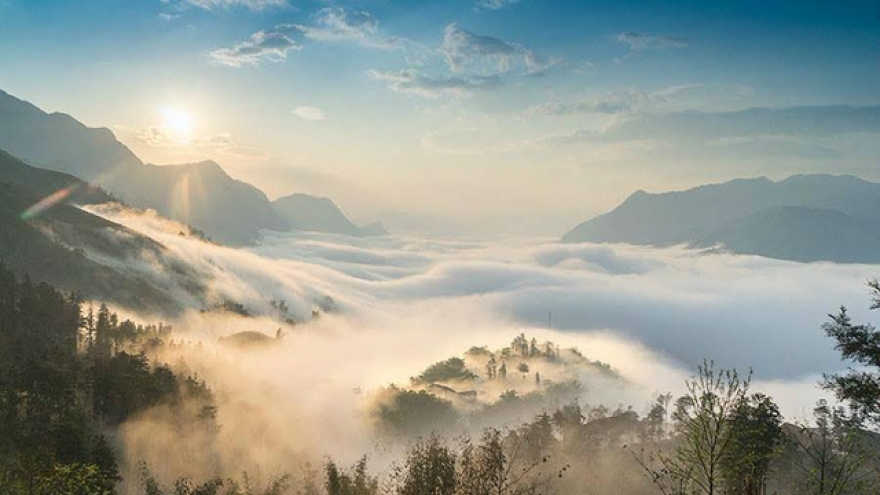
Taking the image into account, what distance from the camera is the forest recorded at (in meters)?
28.0

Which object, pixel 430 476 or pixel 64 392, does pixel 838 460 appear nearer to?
pixel 430 476

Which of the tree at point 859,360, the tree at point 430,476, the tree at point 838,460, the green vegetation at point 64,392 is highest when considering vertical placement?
the tree at point 859,360

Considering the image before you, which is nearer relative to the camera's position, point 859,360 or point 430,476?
point 859,360

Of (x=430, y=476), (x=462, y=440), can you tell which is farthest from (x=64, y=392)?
(x=430, y=476)

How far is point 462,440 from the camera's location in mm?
130250

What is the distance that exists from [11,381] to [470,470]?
92.5m

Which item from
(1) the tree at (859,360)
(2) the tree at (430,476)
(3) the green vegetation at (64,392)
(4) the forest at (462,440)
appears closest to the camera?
(1) the tree at (859,360)

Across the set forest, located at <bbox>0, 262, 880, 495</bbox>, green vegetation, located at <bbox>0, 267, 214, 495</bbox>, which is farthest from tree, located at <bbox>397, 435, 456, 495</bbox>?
green vegetation, located at <bbox>0, 267, 214, 495</bbox>

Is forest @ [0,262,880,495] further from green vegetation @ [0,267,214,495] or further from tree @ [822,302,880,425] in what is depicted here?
green vegetation @ [0,267,214,495]

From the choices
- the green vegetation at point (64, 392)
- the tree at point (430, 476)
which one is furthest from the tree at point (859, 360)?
the green vegetation at point (64, 392)

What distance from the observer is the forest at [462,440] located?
2805cm

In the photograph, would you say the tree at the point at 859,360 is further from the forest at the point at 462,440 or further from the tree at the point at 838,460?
the tree at the point at 838,460

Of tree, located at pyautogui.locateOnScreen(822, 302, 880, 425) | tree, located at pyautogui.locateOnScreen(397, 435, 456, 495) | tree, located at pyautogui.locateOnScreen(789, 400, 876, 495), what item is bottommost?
tree, located at pyautogui.locateOnScreen(397, 435, 456, 495)

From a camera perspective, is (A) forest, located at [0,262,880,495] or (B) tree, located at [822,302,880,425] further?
(A) forest, located at [0,262,880,495]
